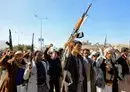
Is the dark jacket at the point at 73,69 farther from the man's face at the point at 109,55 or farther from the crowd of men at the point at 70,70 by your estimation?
the man's face at the point at 109,55

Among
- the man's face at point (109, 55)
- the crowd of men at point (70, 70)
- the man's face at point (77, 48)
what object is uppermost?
the man's face at point (77, 48)

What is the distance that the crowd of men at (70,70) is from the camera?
28.9ft

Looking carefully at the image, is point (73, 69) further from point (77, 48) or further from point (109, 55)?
point (109, 55)

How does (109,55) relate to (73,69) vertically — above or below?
above

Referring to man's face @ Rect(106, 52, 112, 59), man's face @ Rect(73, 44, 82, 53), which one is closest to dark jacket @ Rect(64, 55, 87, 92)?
man's face @ Rect(73, 44, 82, 53)

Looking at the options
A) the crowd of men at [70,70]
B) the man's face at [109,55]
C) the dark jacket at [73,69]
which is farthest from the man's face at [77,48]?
the man's face at [109,55]

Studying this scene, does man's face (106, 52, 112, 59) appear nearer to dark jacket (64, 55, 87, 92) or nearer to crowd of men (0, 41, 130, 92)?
crowd of men (0, 41, 130, 92)

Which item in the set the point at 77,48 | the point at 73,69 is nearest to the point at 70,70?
the point at 73,69

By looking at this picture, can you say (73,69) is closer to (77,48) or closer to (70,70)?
(70,70)

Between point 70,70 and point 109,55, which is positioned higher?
point 109,55

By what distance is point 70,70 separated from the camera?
873 centimetres

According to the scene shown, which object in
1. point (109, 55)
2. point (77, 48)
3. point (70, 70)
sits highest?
point (77, 48)

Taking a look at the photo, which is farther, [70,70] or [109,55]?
[109,55]

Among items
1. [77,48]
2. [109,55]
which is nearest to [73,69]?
[77,48]
